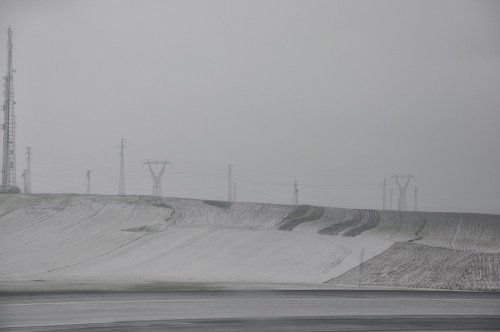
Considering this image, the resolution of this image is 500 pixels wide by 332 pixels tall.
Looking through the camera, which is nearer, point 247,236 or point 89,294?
point 89,294

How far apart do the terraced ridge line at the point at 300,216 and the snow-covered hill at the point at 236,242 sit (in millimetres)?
56

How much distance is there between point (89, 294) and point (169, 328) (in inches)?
229

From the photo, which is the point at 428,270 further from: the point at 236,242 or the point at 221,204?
the point at 221,204

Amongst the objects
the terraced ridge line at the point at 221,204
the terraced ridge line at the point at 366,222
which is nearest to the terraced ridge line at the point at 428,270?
the terraced ridge line at the point at 366,222

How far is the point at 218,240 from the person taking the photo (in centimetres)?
3100

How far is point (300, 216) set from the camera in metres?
35.1

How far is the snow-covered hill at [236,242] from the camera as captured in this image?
2453 centimetres

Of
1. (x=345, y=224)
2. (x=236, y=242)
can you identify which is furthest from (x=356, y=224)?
(x=236, y=242)

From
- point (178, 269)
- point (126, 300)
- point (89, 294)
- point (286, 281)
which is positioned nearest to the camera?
point (126, 300)

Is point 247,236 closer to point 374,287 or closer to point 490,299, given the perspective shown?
point 374,287

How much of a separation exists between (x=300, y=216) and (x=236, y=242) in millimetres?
5712

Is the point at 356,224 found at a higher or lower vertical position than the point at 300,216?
lower

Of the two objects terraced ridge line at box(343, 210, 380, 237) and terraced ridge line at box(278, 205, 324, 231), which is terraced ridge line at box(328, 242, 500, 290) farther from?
terraced ridge line at box(278, 205, 324, 231)

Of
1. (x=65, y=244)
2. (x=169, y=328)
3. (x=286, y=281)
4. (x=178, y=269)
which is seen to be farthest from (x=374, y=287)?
(x=65, y=244)
